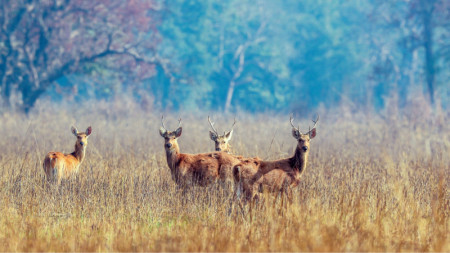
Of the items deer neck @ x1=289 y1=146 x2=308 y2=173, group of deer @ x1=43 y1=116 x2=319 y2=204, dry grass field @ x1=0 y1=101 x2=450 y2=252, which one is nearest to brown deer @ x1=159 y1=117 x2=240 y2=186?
group of deer @ x1=43 y1=116 x2=319 y2=204

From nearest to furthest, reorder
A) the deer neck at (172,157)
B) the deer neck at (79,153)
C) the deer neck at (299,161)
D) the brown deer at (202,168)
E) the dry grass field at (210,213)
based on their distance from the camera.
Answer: the dry grass field at (210,213), the deer neck at (299,161), the brown deer at (202,168), the deer neck at (172,157), the deer neck at (79,153)

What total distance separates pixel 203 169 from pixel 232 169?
522 millimetres

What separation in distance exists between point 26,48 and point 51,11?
179 centimetres

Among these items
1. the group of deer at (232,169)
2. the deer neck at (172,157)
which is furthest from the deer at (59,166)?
the deer neck at (172,157)

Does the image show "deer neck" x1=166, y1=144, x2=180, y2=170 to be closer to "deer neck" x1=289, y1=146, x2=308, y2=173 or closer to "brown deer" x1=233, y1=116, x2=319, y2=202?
"brown deer" x1=233, y1=116, x2=319, y2=202

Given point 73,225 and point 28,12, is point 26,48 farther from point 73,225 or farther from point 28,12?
point 73,225

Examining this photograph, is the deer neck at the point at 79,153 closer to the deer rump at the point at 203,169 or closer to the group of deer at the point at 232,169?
the group of deer at the point at 232,169

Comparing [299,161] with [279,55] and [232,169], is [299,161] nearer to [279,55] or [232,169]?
[232,169]

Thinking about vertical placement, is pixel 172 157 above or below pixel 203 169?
above

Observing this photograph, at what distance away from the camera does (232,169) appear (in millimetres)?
8602

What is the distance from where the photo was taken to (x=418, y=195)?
8406 mm

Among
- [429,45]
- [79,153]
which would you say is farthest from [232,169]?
[429,45]

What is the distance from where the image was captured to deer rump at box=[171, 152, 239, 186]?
883 centimetres

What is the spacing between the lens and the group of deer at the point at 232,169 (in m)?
8.23
